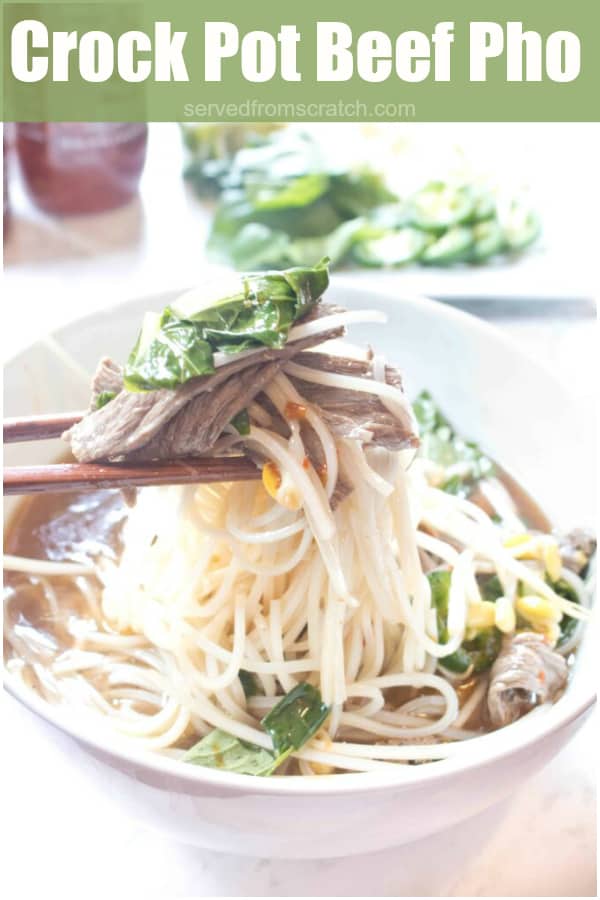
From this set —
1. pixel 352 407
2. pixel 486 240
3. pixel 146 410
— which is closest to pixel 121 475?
pixel 146 410

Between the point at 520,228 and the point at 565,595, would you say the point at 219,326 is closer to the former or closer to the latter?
→ the point at 565,595

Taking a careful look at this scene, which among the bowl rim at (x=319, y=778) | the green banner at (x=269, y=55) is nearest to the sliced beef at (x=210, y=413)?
the bowl rim at (x=319, y=778)

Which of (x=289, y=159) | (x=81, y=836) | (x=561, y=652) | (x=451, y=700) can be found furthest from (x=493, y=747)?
(x=289, y=159)

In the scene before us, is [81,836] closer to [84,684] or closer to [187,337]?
[84,684]

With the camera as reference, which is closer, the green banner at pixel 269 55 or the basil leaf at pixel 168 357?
the basil leaf at pixel 168 357

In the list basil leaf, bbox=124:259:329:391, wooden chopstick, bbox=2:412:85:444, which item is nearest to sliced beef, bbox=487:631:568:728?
basil leaf, bbox=124:259:329:391

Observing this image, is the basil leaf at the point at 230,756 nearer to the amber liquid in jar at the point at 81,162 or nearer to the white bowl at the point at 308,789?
the white bowl at the point at 308,789
